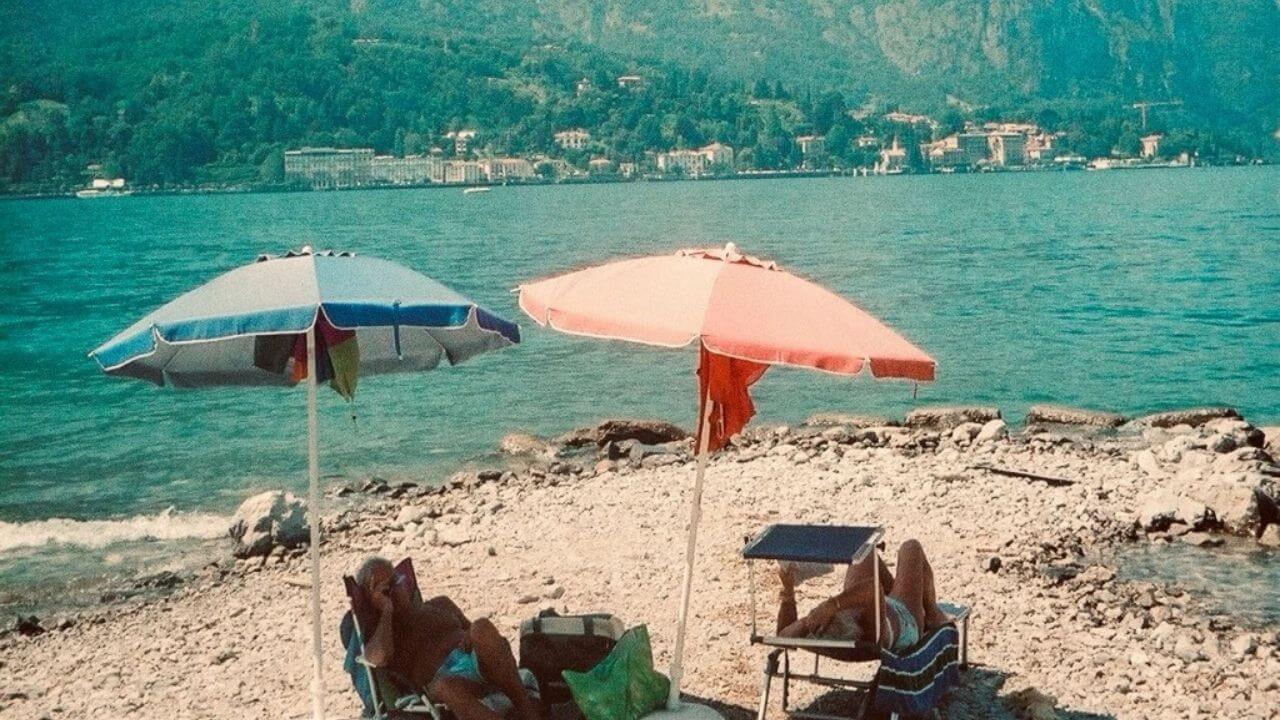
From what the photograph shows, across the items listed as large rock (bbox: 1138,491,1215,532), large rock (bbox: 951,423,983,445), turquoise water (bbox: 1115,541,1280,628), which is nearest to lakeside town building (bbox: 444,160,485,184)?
large rock (bbox: 951,423,983,445)

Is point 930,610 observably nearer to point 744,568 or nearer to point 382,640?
point 382,640

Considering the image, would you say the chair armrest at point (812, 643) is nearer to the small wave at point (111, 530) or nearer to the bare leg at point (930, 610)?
the bare leg at point (930, 610)

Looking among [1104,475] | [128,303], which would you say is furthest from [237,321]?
[128,303]

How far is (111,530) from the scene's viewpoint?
1568 cm

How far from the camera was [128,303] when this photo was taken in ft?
165

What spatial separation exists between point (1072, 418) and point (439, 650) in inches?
637

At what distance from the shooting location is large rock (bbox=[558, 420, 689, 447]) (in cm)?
1933

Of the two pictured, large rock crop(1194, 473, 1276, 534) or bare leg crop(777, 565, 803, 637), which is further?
large rock crop(1194, 473, 1276, 534)

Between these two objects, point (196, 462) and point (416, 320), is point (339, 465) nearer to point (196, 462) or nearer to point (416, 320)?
point (196, 462)

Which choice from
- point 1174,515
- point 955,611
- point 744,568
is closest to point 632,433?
point 1174,515

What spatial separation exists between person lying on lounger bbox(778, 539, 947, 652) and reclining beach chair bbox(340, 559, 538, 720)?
1.51 meters

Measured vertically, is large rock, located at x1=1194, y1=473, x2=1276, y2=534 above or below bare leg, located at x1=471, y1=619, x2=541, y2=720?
below

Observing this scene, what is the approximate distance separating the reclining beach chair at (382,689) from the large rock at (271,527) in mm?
6544

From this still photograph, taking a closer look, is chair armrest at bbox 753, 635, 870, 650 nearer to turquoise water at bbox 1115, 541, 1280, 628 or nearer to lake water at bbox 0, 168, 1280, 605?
turquoise water at bbox 1115, 541, 1280, 628
